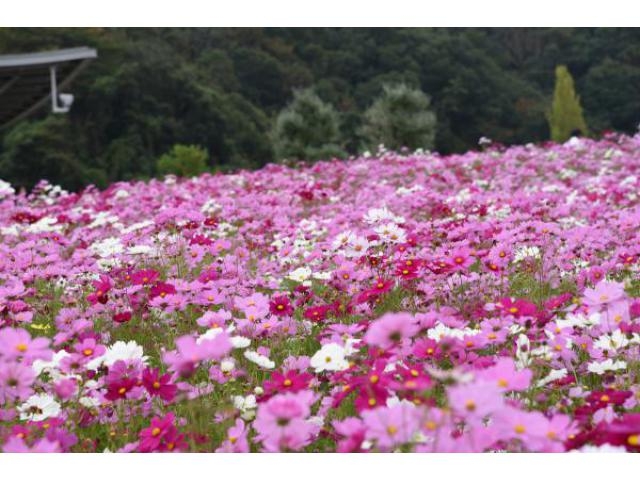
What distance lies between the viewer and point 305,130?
14570 millimetres

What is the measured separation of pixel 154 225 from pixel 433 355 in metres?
2.23

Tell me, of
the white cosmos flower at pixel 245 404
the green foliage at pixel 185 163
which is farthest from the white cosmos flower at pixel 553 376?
the green foliage at pixel 185 163

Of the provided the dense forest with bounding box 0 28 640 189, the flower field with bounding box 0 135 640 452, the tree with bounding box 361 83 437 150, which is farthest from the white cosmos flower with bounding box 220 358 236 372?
the dense forest with bounding box 0 28 640 189

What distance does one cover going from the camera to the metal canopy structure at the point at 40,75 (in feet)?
26.8

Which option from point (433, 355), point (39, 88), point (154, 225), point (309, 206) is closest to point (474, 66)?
point (39, 88)

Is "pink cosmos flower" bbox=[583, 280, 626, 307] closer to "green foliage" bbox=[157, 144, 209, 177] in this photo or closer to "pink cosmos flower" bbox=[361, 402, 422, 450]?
"pink cosmos flower" bbox=[361, 402, 422, 450]

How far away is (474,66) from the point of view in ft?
83.1

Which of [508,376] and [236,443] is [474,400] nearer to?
[508,376]

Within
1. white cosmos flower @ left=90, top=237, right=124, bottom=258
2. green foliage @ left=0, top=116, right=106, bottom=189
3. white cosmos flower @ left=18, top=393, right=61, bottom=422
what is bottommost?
A: green foliage @ left=0, top=116, right=106, bottom=189

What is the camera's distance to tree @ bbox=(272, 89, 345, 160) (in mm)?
14375

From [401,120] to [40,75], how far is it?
7760 millimetres

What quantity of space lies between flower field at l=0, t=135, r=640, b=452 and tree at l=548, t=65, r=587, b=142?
16980 mm

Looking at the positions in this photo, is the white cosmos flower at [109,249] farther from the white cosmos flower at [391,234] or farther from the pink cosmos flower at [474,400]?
the pink cosmos flower at [474,400]
